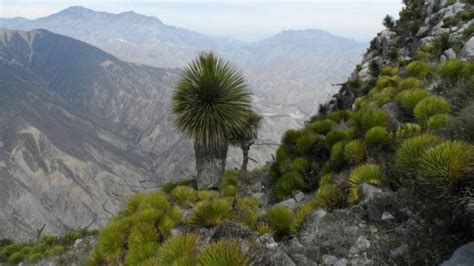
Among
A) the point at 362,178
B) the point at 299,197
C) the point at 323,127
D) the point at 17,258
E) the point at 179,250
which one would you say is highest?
Answer: the point at 362,178

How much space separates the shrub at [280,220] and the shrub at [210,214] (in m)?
0.81

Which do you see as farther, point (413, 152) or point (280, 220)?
point (280, 220)

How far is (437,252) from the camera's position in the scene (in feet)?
15.1

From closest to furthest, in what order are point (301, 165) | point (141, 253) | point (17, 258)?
point (141, 253) → point (301, 165) → point (17, 258)

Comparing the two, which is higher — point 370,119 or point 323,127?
point 370,119

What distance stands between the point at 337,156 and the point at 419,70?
5.47m

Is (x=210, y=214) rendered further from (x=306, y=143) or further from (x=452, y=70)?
(x=452, y=70)

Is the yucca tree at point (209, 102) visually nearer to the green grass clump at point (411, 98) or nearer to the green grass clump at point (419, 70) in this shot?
the green grass clump at point (419, 70)

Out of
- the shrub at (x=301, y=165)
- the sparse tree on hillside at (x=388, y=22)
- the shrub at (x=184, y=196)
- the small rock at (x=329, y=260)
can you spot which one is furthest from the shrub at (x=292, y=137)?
the sparse tree on hillside at (x=388, y=22)

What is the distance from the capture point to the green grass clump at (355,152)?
8188mm

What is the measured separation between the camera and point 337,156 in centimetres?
894

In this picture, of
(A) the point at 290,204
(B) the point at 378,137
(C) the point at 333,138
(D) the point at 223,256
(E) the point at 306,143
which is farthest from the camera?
(E) the point at 306,143

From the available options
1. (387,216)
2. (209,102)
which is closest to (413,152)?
(387,216)

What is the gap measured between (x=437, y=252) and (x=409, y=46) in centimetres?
1871
